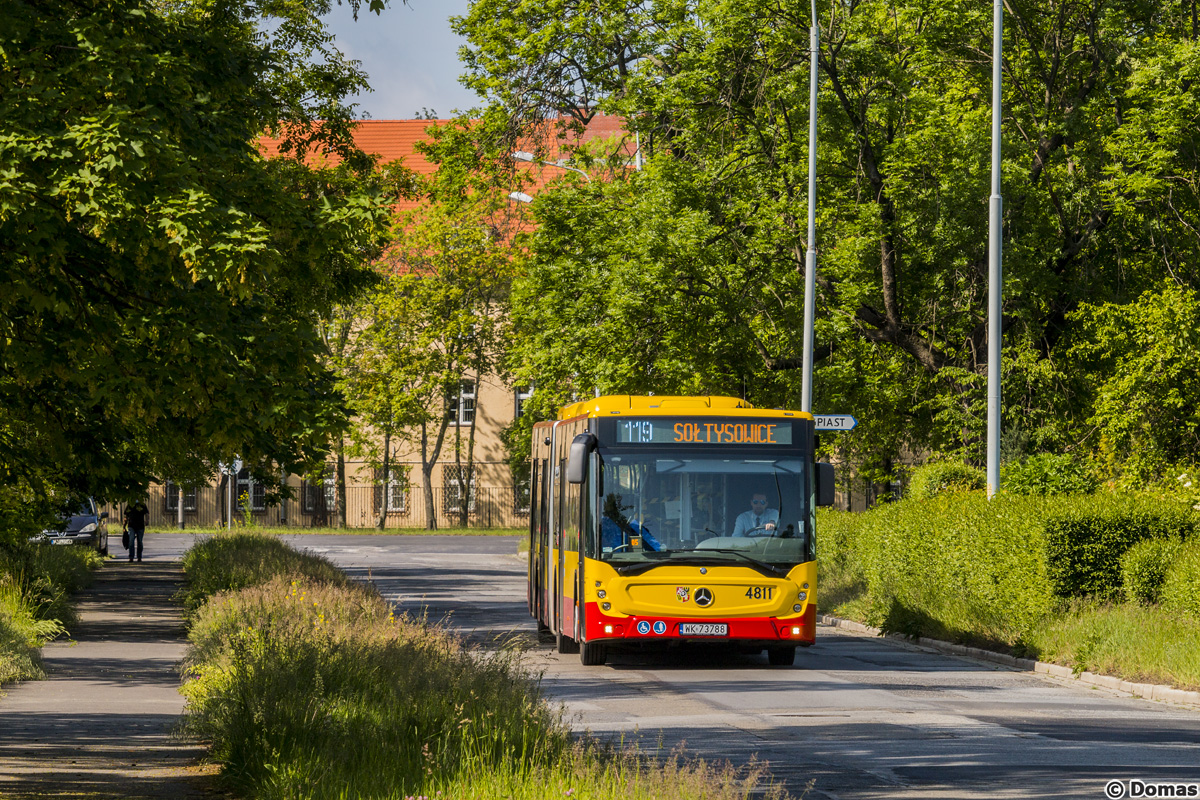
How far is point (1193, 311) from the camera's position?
29.8 metres

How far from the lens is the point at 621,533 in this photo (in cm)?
1703

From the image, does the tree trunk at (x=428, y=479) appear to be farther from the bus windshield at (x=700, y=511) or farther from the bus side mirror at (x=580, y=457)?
the bus windshield at (x=700, y=511)

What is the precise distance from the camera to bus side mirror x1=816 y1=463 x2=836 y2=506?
17094mm

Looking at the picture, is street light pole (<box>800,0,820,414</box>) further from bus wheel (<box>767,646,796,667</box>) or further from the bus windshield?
the bus windshield

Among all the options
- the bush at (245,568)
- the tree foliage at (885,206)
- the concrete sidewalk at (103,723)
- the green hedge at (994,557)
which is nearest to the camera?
the concrete sidewalk at (103,723)

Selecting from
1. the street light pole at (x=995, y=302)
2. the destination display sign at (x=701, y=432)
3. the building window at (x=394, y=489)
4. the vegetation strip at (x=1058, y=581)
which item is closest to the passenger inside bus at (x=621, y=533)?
the destination display sign at (x=701, y=432)

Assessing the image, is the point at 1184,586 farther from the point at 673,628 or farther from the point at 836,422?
the point at 836,422

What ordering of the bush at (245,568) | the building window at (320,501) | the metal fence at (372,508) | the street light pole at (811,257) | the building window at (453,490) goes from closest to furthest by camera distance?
the bush at (245,568)
the street light pole at (811,257)
the metal fence at (372,508)
the building window at (453,490)
the building window at (320,501)

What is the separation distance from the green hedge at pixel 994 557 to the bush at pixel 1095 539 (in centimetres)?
1

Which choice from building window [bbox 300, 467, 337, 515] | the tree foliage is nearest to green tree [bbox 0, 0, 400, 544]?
the tree foliage

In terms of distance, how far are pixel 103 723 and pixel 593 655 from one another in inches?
261

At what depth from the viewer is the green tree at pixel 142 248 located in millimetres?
9227

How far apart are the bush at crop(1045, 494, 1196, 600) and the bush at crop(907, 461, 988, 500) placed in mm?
7559

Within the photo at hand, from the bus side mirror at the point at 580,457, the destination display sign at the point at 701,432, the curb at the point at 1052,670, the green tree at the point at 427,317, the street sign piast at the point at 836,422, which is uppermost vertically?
the green tree at the point at 427,317
